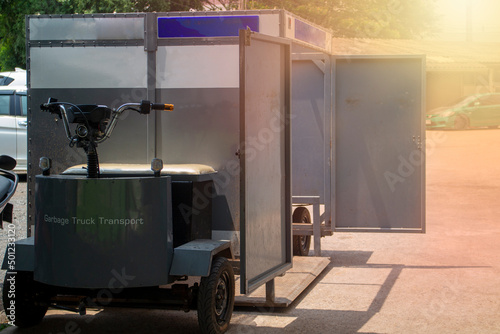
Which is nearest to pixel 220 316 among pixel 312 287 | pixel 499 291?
pixel 312 287

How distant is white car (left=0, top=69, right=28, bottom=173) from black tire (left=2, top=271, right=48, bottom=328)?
34.1ft

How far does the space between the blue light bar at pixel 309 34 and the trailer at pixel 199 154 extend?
3cm

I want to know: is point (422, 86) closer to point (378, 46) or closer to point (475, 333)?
point (475, 333)

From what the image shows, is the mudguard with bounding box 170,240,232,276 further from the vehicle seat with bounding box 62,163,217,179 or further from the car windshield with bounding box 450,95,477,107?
the car windshield with bounding box 450,95,477,107

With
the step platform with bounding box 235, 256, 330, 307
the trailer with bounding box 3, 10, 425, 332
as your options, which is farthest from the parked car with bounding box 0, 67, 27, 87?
the step platform with bounding box 235, 256, 330, 307

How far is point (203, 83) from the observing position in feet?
22.3

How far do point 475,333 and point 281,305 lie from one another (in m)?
1.57

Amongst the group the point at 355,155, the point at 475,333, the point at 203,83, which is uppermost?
the point at 203,83

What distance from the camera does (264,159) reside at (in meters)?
5.93

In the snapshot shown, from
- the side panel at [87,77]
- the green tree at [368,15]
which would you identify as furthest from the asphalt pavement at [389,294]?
the green tree at [368,15]

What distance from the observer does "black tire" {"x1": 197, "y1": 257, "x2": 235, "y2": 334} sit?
5.33 m

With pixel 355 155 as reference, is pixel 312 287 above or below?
below

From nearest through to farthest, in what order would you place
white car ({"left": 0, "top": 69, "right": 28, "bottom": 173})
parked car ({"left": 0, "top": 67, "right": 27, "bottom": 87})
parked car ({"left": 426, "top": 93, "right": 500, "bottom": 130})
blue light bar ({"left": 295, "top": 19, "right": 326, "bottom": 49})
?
blue light bar ({"left": 295, "top": 19, "right": 326, "bottom": 49}) < white car ({"left": 0, "top": 69, "right": 28, "bottom": 173}) < parked car ({"left": 0, "top": 67, "right": 27, "bottom": 87}) < parked car ({"left": 426, "top": 93, "right": 500, "bottom": 130})

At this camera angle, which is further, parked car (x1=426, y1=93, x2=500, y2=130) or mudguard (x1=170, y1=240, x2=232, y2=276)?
parked car (x1=426, y1=93, x2=500, y2=130)
